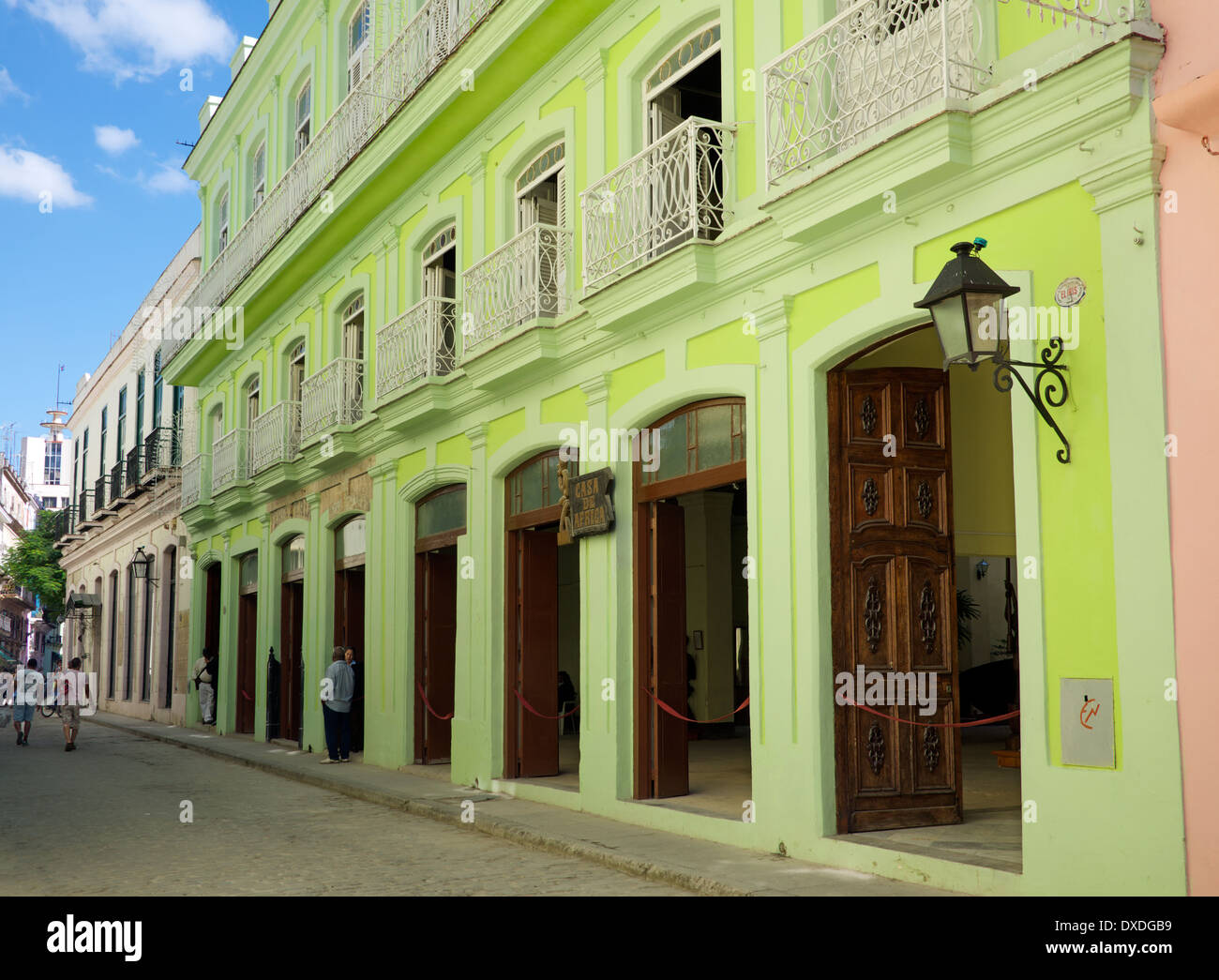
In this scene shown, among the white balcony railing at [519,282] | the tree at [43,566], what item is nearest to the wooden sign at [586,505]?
the white balcony railing at [519,282]

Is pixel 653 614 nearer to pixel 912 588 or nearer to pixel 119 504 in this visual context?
pixel 912 588

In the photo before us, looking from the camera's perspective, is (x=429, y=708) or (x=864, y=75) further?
(x=429, y=708)

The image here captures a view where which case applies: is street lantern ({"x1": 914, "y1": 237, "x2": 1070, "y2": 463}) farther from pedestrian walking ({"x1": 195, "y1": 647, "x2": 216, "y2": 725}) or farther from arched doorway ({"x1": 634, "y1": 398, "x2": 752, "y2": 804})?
pedestrian walking ({"x1": 195, "y1": 647, "x2": 216, "y2": 725})

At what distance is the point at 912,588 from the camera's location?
28.5 ft

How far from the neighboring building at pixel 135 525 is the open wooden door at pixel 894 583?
Result: 791 inches

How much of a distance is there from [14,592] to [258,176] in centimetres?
4945

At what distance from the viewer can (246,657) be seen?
2264cm

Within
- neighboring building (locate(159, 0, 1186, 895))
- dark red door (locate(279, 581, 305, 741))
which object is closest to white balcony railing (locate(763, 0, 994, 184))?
neighboring building (locate(159, 0, 1186, 895))

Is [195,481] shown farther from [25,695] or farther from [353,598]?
[353,598]

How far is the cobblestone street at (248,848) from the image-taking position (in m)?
7.92

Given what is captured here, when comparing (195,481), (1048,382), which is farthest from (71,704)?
(1048,382)

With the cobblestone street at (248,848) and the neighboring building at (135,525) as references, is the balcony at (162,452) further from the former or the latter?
the cobblestone street at (248,848)

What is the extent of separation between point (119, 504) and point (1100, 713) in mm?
28461
